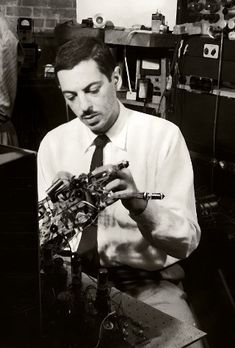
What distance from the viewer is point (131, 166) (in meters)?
1.81

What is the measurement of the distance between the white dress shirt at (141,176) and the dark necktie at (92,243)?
0.9 inches

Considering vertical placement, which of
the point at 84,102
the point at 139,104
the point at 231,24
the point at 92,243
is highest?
the point at 231,24

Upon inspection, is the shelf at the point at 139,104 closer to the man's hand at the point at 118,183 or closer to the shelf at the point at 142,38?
the shelf at the point at 142,38

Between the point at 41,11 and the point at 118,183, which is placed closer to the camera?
the point at 118,183

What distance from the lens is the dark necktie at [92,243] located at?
172cm

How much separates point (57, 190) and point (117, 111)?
73 cm

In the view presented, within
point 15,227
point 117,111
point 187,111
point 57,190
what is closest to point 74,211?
point 57,190

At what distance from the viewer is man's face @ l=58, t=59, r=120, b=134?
5.49 ft

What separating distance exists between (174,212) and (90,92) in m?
0.53

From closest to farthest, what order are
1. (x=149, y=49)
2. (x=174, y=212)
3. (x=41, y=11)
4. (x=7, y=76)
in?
(x=174, y=212)
(x=7, y=76)
(x=149, y=49)
(x=41, y=11)

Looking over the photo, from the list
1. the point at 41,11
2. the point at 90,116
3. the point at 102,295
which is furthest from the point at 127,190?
the point at 41,11

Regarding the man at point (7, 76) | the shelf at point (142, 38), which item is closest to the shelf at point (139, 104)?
the shelf at point (142, 38)

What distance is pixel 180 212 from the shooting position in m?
1.54

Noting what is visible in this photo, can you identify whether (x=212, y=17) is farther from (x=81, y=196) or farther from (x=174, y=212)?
(x=81, y=196)
